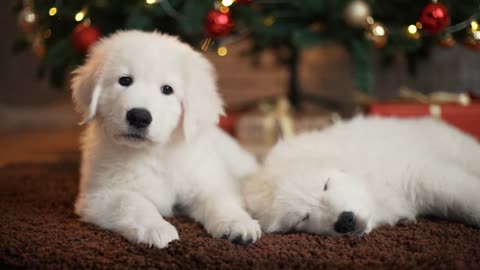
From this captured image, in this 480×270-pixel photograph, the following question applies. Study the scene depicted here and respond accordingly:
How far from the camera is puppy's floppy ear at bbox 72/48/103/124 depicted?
1.72 metres

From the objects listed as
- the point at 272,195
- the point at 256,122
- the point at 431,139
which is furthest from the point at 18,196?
the point at 431,139

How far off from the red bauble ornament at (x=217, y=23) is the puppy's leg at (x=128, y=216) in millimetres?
907

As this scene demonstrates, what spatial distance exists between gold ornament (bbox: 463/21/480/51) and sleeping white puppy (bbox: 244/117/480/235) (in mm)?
645

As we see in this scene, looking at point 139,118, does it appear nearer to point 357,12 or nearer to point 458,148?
point 458,148

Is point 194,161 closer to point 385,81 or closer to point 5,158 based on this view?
point 5,158

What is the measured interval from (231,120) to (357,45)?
2.98ft

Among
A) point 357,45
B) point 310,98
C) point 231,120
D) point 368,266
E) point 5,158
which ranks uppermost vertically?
point 357,45

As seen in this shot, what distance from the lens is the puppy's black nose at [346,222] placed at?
5.16 feet

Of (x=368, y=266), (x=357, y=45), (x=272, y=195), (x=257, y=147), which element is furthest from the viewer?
(x=257, y=147)

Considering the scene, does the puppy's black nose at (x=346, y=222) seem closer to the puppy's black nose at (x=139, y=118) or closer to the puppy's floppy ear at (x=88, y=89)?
the puppy's black nose at (x=139, y=118)

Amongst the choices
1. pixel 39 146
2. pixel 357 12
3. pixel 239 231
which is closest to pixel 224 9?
pixel 357 12

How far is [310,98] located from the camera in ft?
12.9

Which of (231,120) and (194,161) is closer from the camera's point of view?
(194,161)

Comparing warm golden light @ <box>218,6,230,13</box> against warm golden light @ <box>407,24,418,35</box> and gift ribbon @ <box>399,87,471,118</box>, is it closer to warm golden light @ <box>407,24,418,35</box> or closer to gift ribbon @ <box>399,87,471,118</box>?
warm golden light @ <box>407,24,418,35</box>
